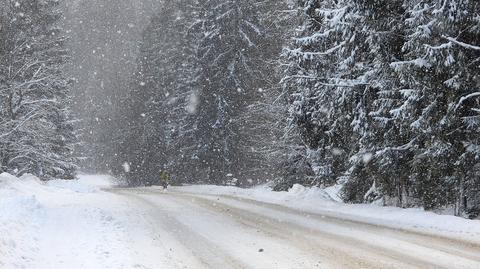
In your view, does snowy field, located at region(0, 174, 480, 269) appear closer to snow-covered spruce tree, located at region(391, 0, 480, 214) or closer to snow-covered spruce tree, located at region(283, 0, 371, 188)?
snow-covered spruce tree, located at region(391, 0, 480, 214)

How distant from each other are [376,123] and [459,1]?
457cm

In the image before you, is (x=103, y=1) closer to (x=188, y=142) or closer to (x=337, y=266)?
(x=188, y=142)

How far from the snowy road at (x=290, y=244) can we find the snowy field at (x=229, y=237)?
0.05ft

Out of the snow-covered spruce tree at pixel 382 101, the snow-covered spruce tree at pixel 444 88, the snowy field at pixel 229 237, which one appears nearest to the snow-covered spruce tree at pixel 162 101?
the snow-covered spruce tree at pixel 382 101

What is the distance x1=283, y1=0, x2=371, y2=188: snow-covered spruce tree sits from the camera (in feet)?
53.8

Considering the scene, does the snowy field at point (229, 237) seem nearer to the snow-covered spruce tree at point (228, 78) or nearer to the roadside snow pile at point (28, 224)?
the roadside snow pile at point (28, 224)

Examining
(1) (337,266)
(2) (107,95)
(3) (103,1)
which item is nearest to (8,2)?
(1) (337,266)

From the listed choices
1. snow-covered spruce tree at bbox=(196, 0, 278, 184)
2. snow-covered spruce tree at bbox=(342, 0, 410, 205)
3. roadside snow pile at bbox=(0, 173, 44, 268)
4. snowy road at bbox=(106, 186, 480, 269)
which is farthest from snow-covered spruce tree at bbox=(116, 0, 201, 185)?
snowy road at bbox=(106, 186, 480, 269)

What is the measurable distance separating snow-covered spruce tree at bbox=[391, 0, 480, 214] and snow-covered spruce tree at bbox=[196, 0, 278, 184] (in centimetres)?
2062

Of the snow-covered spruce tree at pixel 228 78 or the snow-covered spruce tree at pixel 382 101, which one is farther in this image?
the snow-covered spruce tree at pixel 228 78

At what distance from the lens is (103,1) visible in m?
102

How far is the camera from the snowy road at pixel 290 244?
326 inches

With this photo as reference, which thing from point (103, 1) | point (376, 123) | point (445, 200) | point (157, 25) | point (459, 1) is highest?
point (103, 1)

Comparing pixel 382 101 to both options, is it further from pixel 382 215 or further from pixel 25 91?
pixel 25 91
